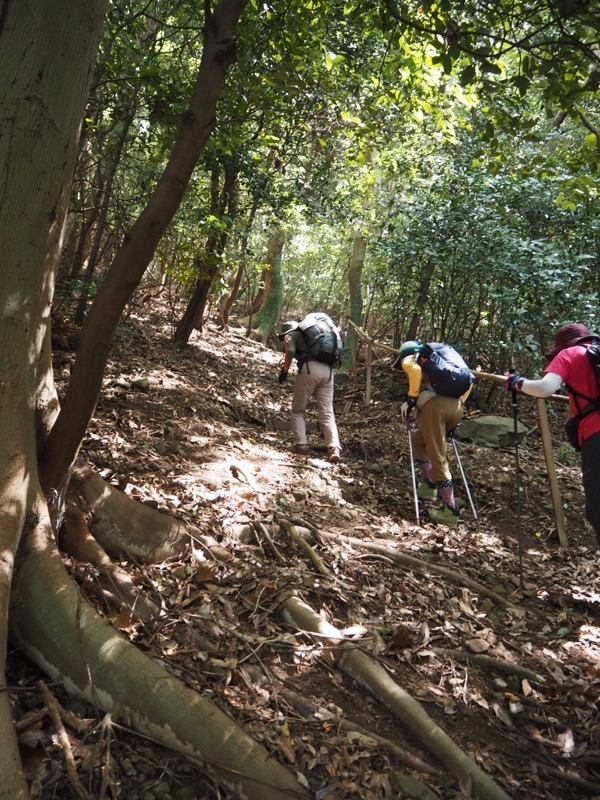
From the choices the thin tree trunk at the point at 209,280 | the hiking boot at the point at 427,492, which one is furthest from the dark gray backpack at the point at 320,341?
the thin tree trunk at the point at 209,280

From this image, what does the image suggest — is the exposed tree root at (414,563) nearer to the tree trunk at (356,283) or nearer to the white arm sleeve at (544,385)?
the white arm sleeve at (544,385)

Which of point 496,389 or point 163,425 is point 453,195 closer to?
point 496,389

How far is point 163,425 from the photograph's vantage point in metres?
6.67

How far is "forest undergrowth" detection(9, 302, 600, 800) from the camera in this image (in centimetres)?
276

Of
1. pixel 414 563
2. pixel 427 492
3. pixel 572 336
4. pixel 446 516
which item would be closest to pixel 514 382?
pixel 572 336

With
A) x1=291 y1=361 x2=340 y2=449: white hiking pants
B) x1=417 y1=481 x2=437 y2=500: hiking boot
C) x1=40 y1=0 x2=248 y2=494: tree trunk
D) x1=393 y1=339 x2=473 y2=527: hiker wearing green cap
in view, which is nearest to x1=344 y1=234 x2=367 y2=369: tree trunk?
x1=291 y1=361 x2=340 y2=449: white hiking pants

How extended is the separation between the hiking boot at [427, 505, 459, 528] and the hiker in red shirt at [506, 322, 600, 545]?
2.13 meters

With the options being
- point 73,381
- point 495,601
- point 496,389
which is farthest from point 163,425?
point 496,389

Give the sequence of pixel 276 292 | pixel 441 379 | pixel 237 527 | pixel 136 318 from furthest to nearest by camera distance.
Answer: pixel 276 292
pixel 136 318
pixel 441 379
pixel 237 527

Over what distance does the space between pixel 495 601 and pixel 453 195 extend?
8180 millimetres

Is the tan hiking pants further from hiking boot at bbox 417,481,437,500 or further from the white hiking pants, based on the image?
the white hiking pants

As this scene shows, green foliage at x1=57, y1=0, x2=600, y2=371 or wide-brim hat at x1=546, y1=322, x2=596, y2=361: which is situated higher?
green foliage at x1=57, y1=0, x2=600, y2=371

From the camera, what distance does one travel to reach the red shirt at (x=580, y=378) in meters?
4.43

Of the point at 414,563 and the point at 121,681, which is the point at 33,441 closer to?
the point at 121,681
